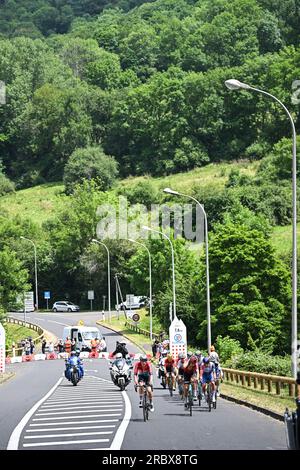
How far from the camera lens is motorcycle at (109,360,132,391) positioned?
121 feet

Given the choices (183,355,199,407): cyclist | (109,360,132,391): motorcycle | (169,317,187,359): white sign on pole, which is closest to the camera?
(183,355,199,407): cyclist

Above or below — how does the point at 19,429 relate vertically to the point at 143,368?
below

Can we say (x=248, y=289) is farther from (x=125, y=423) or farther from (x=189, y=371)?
(x=125, y=423)

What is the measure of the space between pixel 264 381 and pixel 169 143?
115238 mm

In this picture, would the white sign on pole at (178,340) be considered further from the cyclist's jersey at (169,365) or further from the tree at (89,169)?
the tree at (89,169)

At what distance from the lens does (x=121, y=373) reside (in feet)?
122

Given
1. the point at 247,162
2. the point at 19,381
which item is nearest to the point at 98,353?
the point at 19,381

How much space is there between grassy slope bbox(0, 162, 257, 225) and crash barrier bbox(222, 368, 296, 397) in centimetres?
8538

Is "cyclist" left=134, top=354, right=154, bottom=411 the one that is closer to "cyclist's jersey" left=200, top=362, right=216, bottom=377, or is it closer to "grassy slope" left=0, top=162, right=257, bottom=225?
"cyclist's jersey" left=200, top=362, right=216, bottom=377

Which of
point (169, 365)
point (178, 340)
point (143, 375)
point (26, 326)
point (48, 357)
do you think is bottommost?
point (48, 357)

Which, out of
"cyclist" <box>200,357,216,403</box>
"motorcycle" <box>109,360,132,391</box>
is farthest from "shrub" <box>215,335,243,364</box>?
"cyclist" <box>200,357,216,403</box>

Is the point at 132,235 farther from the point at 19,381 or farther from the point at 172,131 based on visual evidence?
the point at 19,381

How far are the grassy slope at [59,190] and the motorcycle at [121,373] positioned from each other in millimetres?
88234

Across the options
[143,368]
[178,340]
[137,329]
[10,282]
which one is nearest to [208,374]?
[143,368]
